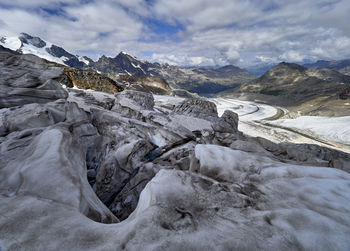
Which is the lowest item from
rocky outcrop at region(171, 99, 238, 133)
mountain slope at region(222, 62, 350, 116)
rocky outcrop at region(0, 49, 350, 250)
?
rocky outcrop at region(0, 49, 350, 250)

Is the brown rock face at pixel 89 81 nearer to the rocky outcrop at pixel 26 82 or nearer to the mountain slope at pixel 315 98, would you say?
the rocky outcrop at pixel 26 82

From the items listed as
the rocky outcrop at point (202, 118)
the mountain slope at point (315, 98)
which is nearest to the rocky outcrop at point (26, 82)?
the rocky outcrop at point (202, 118)

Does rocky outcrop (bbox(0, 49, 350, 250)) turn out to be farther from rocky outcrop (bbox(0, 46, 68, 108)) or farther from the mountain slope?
the mountain slope

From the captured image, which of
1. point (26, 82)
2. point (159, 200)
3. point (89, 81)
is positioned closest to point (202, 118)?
point (159, 200)

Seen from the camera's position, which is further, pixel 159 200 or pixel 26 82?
pixel 26 82

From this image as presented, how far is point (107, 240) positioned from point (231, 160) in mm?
6210

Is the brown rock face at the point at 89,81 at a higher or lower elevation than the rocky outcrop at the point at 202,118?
higher

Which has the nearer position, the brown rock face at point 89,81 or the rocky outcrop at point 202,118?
the rocky outcrop at point 202,118

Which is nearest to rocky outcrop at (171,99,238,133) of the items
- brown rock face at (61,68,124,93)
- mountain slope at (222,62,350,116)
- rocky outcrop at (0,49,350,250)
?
rocky outcrop at (0,49,350,250)

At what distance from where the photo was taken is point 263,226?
506 cm

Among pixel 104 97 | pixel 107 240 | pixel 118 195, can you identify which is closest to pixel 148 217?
pixel 107 240

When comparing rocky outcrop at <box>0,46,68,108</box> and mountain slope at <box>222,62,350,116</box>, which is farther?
mountain slope at <box>222,62,350,116</box>

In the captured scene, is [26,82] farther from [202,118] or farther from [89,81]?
[89,81]

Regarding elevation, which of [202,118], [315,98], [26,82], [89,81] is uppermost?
[315,98]
